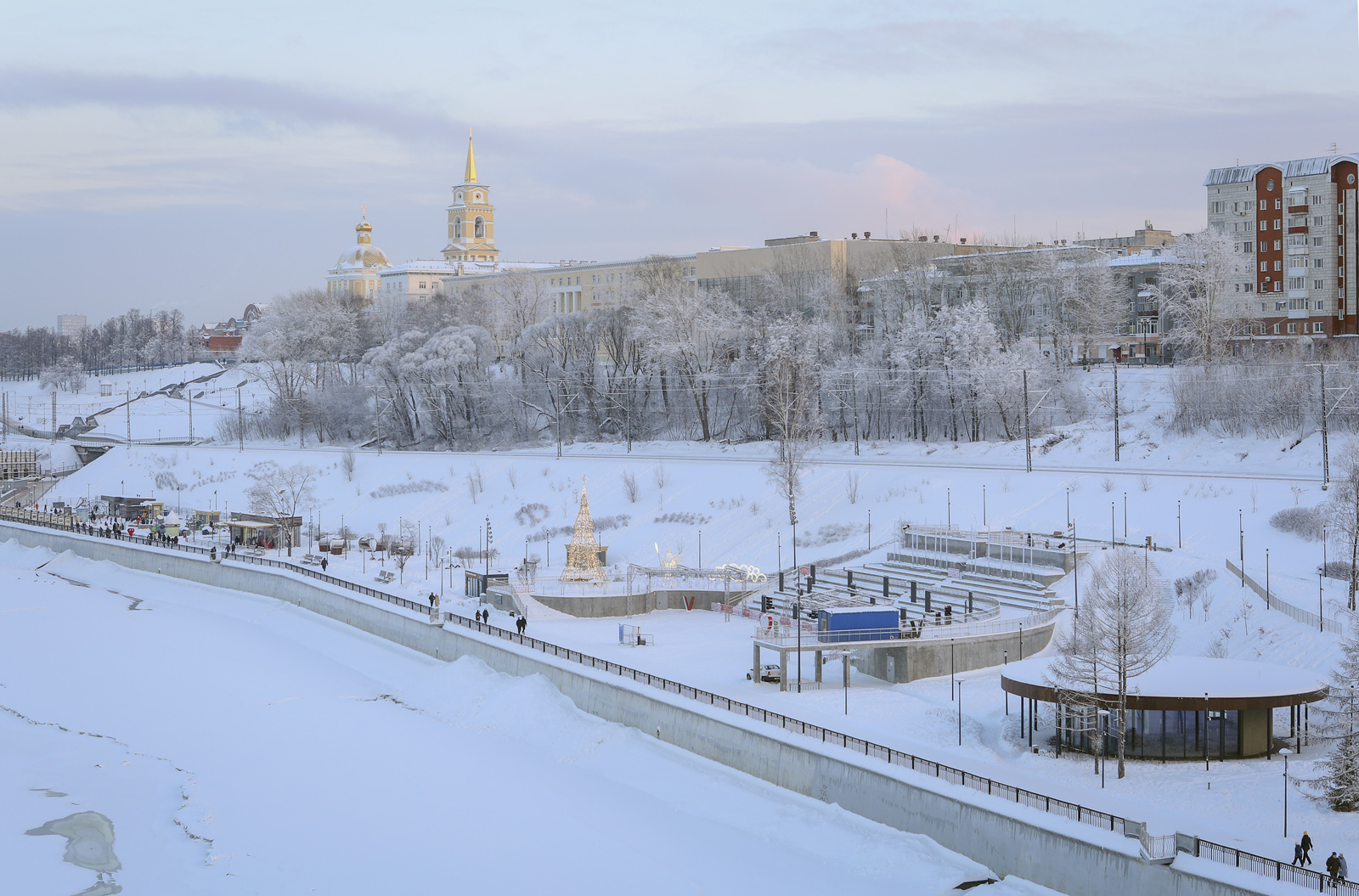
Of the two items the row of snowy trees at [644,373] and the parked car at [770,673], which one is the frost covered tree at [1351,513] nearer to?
the parked car at [770,673]

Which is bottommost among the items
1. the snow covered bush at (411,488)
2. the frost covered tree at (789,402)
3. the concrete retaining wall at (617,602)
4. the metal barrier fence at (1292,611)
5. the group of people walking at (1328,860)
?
the concrete retaining wall at (617,602)

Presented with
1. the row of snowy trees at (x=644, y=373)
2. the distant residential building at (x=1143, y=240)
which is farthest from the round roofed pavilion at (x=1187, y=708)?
the distant residential building at (x=1143, y=240)

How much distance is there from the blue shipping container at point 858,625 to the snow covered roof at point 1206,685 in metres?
5.13

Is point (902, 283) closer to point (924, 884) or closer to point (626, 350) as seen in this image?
point (626, 350)

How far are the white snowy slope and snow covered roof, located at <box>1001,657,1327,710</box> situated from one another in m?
6.65

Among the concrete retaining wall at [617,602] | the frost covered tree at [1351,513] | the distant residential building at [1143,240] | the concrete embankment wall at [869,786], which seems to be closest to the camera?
the concrete embankment wall at [869,786]

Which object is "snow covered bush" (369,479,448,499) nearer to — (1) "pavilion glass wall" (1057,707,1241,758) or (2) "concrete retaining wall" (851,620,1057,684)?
(2) "concrete retaining wall" (851,620,1057,684)

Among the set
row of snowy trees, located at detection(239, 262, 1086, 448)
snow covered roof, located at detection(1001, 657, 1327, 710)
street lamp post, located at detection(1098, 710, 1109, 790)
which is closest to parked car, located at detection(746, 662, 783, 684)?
snow covered roof, located at detection(1001, 657, 1327, 710)

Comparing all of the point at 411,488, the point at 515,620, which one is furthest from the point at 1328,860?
the point at 411,488

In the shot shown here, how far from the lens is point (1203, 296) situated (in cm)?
7906

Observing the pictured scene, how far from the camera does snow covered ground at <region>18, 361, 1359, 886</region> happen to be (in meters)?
28.1

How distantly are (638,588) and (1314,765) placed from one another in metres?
28.2

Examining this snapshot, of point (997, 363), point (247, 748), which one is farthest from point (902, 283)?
point (247, 748)

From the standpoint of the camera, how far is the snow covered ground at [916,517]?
28062 millimetres
